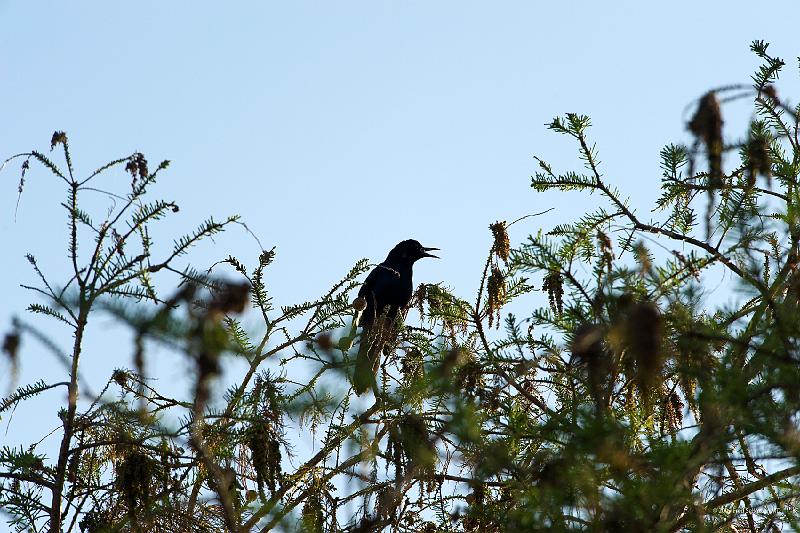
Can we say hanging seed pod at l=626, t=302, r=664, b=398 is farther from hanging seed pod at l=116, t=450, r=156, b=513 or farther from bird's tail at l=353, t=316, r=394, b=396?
bird's tail at l=353, t=316, r=394, b=396

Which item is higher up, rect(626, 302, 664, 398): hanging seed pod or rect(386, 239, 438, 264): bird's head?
rect(386, 239, 438, 264): bird's head

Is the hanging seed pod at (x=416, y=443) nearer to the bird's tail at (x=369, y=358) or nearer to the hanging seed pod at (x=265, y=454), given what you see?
the hanging seed pod at (x=265, y=454)

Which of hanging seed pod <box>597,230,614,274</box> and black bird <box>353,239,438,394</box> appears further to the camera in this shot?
black bird <box>353,239,438,394</box>

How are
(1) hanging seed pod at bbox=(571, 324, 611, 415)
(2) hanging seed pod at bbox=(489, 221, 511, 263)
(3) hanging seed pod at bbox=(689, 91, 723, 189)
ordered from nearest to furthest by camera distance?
(1) hanging seed pod at bbox=(571, 324, 611, 415), (3) hanging seed pod at bbox=(689, 91, 723, 189), (2) hanging seed pod at bbox=(489, 221, 511, 263)

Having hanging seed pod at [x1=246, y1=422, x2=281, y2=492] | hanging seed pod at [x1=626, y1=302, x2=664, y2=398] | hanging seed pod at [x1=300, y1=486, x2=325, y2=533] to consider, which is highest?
hanging seed pod at [x1=300, y1=486, x2=325, y2=533]

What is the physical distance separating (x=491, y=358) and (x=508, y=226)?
1.06m

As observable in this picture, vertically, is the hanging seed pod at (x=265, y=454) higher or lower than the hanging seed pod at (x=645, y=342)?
higher

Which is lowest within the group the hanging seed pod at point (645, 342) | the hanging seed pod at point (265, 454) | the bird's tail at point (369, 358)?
the hanging seed pod at point (645, 342)

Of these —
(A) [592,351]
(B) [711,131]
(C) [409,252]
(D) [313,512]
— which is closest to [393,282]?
(C) [409,252]

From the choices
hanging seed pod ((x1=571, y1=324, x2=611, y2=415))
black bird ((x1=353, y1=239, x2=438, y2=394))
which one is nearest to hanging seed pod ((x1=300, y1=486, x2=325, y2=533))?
hanging seed pod ((x1=571, y1=324, x2=611, y2=415))

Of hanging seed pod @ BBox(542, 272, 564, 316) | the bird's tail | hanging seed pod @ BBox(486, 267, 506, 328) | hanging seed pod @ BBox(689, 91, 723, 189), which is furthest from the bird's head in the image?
hanging seed pod @ BBox(689, 91, 723, 189)

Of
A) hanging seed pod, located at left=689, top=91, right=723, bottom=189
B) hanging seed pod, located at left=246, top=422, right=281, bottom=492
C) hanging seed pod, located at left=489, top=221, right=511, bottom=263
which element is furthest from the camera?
hanging seed pod, located at left=489, top=221, right=511, bottom=263

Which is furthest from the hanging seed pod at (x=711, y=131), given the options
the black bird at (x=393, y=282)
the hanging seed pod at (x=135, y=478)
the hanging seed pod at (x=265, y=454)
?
the black bird at (x=393, y=282)

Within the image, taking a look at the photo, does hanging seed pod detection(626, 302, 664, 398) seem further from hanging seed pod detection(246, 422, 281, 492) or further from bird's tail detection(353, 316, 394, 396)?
bird's tail detection(353, 316, 394, 396)
